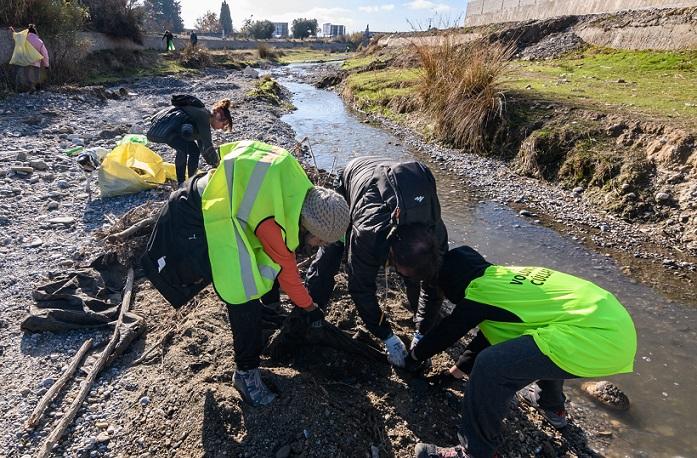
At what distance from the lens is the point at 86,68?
17.4 m

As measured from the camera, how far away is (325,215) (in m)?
2.22

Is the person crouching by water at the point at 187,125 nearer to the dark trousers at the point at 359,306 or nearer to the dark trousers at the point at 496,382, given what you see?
the dark trousers at the point at 359,306

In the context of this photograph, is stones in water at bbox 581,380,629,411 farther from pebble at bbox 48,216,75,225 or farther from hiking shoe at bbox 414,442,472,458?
pebble at bbox 48,216,75,225

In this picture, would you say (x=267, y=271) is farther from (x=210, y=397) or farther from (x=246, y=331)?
(x=210, y=397)

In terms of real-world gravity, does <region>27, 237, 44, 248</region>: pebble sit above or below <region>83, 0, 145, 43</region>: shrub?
below

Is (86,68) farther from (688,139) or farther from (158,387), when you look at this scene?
(688,139)

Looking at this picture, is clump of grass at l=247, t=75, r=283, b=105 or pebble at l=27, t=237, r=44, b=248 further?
clump of grass at l=247, t=75, r=283, b=105

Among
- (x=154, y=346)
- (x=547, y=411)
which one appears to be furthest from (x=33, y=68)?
(x=547, y=411)

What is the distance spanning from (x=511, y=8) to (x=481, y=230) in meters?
24.3

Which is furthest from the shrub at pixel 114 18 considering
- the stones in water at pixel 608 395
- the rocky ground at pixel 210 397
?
the stones in water at pixel 608 395

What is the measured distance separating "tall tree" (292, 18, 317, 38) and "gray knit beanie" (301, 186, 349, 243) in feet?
235

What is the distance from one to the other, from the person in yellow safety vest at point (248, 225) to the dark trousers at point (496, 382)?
1058 millimetres

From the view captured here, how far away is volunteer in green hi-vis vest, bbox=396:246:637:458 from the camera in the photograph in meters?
2.10

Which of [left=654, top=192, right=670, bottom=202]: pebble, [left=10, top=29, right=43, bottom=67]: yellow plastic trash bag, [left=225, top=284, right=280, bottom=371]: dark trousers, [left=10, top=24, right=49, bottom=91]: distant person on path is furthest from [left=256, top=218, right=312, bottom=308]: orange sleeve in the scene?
[left=10, top=24, right=49, bottom=91]: distant person on path
